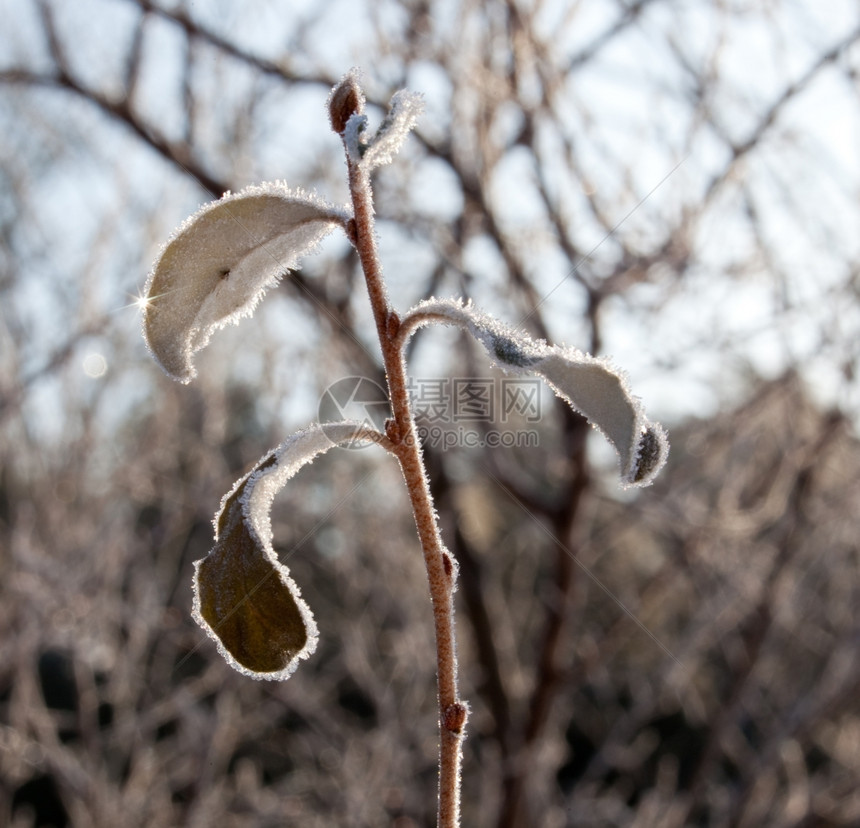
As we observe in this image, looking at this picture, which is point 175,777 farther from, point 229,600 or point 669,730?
point 669,730

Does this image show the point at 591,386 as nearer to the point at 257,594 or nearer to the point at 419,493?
the point at 419,493

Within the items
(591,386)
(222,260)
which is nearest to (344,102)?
(222,260)

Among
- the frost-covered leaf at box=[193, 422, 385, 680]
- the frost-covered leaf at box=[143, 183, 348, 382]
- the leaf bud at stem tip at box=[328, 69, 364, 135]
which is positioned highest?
the leaf bud at stem tip at box=[328, 69, 364, 135]

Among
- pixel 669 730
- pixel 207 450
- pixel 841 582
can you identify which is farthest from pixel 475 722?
pixel 669 730

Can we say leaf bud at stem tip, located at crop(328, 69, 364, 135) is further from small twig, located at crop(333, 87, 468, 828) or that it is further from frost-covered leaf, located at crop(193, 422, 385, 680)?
frost-covered leaf, located at crop(193, 422, 385, 680)

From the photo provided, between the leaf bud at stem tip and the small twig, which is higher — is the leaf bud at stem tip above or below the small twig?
above

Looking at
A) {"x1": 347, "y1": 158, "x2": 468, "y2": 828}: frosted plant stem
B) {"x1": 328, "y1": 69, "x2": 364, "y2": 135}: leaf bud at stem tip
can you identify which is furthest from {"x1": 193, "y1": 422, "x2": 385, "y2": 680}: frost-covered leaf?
{"x1": 328, "y1": 69, "x2": 364, "y2": 135}: leaf bud at stem tip
